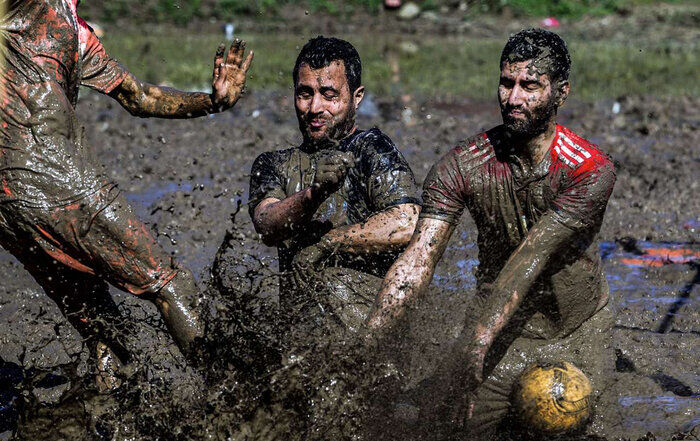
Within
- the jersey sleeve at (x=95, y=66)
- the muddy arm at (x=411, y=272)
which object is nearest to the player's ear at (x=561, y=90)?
the muddy arm at (x=411, y=272)

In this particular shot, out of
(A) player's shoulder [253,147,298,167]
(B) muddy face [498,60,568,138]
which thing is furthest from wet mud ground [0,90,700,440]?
(B) muddy face [498,60,568,138]

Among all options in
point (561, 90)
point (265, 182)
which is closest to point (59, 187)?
point (265, 182)

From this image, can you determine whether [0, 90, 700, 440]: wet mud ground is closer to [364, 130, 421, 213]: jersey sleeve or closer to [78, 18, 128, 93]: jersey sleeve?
[364, 130, 421, 213]: jersey sleeve

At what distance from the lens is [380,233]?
4.89 m

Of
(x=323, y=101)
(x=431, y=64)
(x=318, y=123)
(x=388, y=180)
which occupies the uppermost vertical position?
(x=323, y=101)

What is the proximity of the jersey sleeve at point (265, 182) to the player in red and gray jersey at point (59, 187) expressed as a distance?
0.80 meters

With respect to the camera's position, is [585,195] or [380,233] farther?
[380,233]

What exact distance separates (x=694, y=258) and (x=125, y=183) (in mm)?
4956

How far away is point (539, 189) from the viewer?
4.68 m

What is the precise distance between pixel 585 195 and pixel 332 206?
129cm

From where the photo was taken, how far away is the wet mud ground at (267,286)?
14.2ft

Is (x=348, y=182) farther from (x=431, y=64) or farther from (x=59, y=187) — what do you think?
(x=431, y=64)

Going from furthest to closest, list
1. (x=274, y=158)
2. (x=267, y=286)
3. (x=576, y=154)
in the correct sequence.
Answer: (x=267, y=286) < (x=274, y=158) < (x=576, y=154)

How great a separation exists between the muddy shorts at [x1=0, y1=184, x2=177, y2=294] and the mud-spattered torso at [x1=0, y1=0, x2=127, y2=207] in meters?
0.05
